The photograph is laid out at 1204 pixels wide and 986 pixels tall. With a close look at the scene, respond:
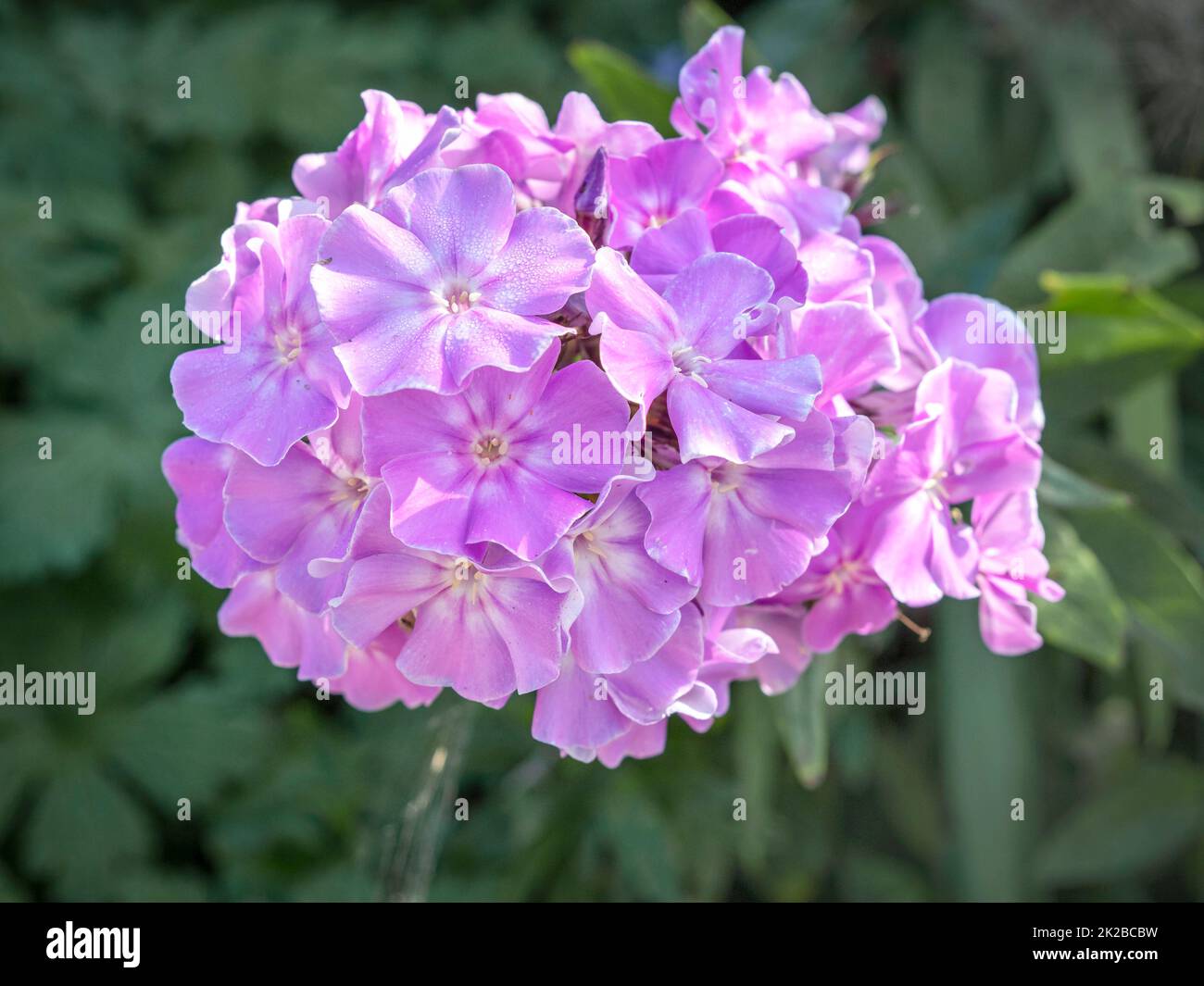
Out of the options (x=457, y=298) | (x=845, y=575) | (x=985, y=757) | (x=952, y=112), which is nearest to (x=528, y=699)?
(x=845, y=575)

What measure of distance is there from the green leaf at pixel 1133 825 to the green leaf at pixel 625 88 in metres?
1.30

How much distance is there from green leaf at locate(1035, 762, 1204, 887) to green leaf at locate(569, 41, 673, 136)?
4.27 feet

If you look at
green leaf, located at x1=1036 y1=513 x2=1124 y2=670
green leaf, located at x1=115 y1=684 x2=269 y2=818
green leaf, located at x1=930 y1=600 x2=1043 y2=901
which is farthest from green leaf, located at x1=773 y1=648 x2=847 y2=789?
green leaf, located at x1=115 y1=684 x2=269 y2=818

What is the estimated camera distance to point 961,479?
0.77 m

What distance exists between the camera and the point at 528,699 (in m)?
1.18

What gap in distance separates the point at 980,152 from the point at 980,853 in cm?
115

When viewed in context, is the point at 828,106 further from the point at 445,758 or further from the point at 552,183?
the point at 445,758

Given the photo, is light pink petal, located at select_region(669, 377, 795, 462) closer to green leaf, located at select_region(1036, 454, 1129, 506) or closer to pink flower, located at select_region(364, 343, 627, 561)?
pink flower, located at select_region(364, 343, 627, 561)

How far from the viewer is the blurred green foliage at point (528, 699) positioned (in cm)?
134

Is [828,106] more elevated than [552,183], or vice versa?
[828,106]

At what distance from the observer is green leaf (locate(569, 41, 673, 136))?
1.19 m

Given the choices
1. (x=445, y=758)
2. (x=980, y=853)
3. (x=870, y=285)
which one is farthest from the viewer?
(x=980, y=853)

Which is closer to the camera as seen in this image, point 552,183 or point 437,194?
point 437,194
